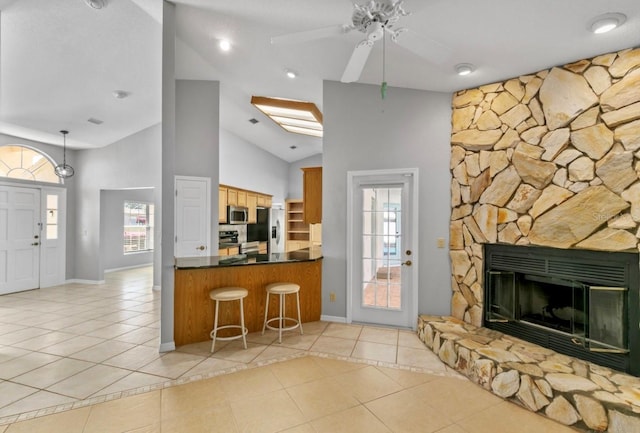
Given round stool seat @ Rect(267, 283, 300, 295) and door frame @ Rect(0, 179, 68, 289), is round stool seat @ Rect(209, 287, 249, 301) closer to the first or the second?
round stool seat @ Rect(267, 283, 300, 295)

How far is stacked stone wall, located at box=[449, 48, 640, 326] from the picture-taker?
8.22 ft

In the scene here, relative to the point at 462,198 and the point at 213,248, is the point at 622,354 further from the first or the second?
the point at 213,248

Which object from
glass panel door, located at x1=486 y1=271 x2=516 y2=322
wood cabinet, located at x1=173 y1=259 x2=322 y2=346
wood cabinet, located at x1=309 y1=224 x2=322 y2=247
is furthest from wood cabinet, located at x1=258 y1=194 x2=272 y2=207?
glass panel door, located at x1=486 y1=271 x2=516 y2=322

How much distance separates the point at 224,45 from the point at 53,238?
19.2 feet

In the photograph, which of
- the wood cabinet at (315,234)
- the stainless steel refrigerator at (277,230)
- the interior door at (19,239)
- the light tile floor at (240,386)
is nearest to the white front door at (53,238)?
the interior door at (19,239)

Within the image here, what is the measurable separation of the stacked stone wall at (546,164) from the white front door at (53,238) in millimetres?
7618

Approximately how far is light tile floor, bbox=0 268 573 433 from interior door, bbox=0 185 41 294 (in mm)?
2400

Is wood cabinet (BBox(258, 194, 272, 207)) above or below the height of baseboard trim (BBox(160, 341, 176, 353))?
above

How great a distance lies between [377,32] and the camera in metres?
1.92

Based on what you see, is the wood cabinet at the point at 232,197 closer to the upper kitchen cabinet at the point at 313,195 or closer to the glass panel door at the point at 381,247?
the upper kitchen cabinet at the point at 313,195

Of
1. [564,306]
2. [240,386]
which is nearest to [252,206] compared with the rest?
[240,386]

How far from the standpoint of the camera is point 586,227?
263 centimetres

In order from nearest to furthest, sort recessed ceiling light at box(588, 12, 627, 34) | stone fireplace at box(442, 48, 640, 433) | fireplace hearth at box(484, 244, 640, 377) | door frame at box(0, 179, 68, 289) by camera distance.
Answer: recessed ceiling light at box(588, 12, 627, 34)
stone fireplace at box(442, 48, 640, 433)
fireplace hearth at box(484, 244, 640, 377)
door frame at box(0, 179, 68, 289)

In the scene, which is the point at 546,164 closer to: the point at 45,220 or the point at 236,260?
the point at 236,260
